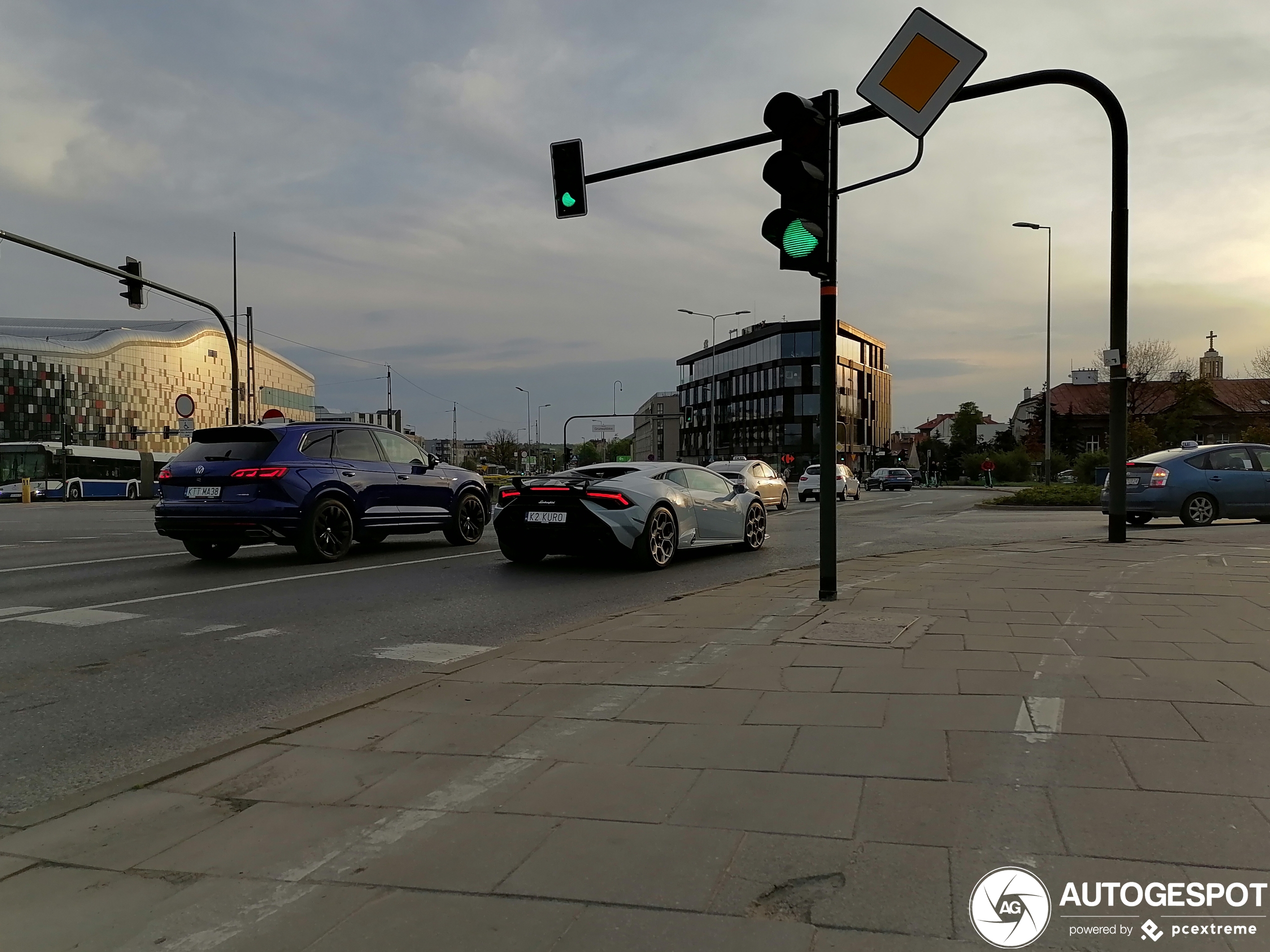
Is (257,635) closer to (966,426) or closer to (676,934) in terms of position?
(676,934)

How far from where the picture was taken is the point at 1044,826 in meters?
2.91

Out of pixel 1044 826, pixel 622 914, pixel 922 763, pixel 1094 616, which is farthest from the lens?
pixel 1094 616

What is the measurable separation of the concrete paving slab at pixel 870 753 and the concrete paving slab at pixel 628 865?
0.72m

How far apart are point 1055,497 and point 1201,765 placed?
2483 centimetres

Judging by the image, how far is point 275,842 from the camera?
10.1 feet

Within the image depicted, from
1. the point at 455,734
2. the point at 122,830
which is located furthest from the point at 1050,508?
the point at 122,830

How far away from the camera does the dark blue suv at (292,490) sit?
10961 millimetres

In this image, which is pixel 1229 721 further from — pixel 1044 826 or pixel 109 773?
pixel 109 773

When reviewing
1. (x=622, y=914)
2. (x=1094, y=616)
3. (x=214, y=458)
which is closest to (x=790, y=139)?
(x=1094, y=616)

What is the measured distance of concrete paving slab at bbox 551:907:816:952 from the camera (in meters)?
2.31

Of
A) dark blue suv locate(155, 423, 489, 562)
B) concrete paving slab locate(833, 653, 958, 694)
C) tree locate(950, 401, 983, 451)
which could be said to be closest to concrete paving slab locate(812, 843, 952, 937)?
concrete paving slab locate(833, 653, 958, 694)

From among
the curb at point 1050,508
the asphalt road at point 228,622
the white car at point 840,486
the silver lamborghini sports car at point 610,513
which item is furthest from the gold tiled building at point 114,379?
the silver lamborghini sports car at point 610,513

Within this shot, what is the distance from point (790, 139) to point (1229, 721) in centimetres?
497

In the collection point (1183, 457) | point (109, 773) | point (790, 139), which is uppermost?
point (790, 139)
